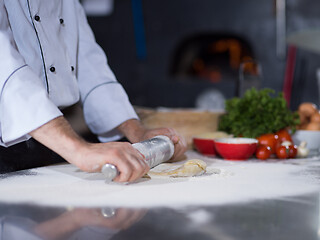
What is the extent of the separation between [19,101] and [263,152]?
2.67 ft

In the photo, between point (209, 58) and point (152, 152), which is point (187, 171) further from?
point (209, 58)

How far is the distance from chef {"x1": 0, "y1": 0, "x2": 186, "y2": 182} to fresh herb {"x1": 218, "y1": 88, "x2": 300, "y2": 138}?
348mm

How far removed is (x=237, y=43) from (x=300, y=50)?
0.77 meters

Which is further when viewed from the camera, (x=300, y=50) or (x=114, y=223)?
(x=300, y=50)

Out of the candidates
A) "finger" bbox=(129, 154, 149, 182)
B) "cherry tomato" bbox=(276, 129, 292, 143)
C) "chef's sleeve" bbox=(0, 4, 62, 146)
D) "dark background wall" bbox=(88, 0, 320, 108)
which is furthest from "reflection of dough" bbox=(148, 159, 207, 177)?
"dark background wall" bbox=(88, 0, 320, 108)

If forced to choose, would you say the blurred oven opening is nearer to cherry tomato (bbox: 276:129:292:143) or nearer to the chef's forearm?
cherry tomato (bbox: 276:129:292:143)

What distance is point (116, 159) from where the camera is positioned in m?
0.84

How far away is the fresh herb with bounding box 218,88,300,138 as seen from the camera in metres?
1.45

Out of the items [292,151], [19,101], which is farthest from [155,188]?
[292,151]

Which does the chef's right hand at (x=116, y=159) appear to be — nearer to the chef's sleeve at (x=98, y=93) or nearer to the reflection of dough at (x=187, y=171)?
the reflection of dough at (x=187, y=171)

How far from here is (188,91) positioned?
470 centimetres

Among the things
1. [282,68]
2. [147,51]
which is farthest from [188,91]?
[282,68]

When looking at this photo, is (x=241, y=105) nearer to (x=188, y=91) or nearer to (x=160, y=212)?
(x=160, y=212)

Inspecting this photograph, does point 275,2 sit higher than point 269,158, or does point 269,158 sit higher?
point 275,2
